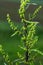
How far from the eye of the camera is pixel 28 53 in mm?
1509

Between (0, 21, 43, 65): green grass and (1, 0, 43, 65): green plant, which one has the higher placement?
(1, 0, 43, 65): green plant

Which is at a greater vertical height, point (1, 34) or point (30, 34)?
point (30, 34)

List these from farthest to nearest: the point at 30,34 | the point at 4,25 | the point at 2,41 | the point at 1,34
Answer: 1. the point at 4,25
2. the point at 1,34
3. the point at 2,41
4. the point at 30,34

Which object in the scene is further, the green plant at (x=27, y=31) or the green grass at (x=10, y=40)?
the green grass at (x=10, y=40)

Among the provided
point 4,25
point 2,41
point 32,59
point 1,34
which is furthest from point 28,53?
point 4,25

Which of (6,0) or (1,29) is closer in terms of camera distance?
(1,29)

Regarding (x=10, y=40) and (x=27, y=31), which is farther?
(x=10, y=40)

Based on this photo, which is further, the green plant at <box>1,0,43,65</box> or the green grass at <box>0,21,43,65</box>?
the green grass at <box>0,21,43,65</box>

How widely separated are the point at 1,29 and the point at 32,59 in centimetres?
499

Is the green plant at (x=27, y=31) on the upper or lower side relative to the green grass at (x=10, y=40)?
upper

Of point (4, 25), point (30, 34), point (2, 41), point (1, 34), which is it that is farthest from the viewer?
point (4, 25)

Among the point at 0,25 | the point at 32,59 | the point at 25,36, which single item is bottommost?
the point at 0,25

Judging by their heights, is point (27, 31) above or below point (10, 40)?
above

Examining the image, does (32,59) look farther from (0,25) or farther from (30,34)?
(0,25)
